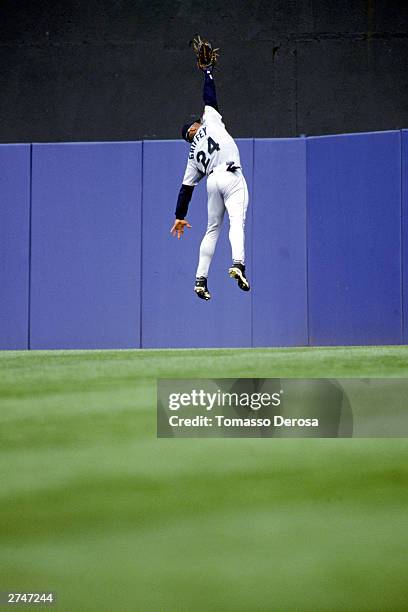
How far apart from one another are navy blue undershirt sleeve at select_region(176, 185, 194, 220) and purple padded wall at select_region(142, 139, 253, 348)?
188 mm

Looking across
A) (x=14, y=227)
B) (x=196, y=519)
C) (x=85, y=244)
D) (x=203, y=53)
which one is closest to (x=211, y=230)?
(x=203, y=53)

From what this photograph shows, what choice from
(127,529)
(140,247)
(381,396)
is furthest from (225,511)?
(140,247)

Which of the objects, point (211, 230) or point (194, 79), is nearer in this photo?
point (211, 230)

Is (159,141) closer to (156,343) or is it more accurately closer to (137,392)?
(156,343)

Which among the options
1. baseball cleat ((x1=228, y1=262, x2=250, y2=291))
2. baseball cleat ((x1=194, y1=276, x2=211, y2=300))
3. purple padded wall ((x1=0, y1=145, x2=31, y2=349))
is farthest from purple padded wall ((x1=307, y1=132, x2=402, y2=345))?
purple padded wall ((x1=0, y1=145, x2=31, y2=349))

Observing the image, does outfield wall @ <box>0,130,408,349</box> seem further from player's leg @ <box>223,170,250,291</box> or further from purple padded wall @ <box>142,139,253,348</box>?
player's leg @ <box>223,170,250,291</box>

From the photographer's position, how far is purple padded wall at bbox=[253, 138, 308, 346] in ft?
10.9

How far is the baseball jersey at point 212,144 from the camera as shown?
2.81 meters

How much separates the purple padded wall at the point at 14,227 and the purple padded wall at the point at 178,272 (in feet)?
1.80

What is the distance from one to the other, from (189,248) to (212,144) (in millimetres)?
801

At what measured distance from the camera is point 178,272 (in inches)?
139

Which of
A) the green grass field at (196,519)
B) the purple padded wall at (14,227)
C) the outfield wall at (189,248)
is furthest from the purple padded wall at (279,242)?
the green grass field at (196,519)

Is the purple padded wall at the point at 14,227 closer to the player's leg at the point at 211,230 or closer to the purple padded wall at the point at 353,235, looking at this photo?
the player's leg at the point at 211,230

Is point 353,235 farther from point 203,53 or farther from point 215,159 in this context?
point 203,53
